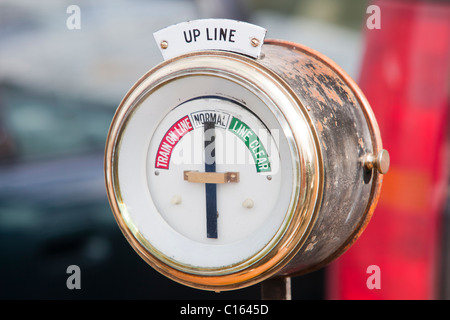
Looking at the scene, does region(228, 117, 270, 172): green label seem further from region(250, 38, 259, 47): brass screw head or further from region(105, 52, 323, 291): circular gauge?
region(250, 38, 259, 47): brass screw head

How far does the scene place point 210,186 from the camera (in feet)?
5.27

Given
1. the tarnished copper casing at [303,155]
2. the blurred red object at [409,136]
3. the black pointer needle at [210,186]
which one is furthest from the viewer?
the blurred red object at [409,136]

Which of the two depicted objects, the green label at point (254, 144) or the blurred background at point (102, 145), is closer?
the green label at point (254, 144)

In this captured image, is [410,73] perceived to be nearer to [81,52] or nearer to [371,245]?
[371,245]

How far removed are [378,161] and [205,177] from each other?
41 cm

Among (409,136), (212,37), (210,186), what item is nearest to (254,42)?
(212,37)

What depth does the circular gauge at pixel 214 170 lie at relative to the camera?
1486 millimetres

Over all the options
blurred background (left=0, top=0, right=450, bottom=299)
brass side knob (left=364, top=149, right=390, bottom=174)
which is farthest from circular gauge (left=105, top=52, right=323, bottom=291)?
Result: blurred background (left=0, top=0, right=450, bottom=299)

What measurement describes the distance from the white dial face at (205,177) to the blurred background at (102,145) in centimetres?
121

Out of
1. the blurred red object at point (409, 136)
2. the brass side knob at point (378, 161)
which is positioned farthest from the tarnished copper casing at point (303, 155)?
the blurred red object at point (409, 136)

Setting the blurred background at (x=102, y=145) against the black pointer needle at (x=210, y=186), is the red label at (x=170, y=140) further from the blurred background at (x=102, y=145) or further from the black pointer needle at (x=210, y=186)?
A: the blurred background at (x=102, y=145)

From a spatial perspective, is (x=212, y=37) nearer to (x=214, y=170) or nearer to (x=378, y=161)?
(x=214, y=170)

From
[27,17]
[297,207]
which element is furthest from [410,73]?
[27,17]

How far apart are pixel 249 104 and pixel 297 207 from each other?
259mm
